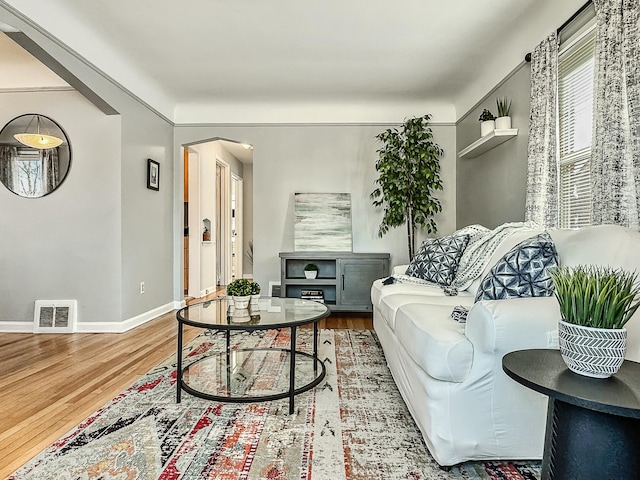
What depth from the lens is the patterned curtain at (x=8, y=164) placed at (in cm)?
403

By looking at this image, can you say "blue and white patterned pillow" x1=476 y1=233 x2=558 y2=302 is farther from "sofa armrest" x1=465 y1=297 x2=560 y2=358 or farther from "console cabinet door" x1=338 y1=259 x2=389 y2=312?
"console cabinet door" x1=338 y1=259 x2=389 y2=312

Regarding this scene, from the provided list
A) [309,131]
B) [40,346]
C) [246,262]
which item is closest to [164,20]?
[309,131]

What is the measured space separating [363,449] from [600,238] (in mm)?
1354

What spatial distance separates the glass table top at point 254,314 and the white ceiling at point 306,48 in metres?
2.06

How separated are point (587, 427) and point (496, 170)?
3.23 m

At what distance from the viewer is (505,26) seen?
3264 millimetres

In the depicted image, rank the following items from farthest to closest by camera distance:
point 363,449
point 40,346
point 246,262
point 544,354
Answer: point 246,262 < point 40,346 < point 363,449 < point 544,354

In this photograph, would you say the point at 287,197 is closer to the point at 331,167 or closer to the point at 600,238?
the point at 331,167

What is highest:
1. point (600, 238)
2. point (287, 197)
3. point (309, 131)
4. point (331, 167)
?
point (309, 131)

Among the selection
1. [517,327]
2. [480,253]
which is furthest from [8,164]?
[517,327]

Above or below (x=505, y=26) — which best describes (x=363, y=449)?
below

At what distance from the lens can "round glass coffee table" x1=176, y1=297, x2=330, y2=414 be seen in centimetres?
221

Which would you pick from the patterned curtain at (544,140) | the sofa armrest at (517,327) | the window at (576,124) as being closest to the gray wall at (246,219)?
the patterned curtain at (544,140)

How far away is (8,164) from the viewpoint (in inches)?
159
